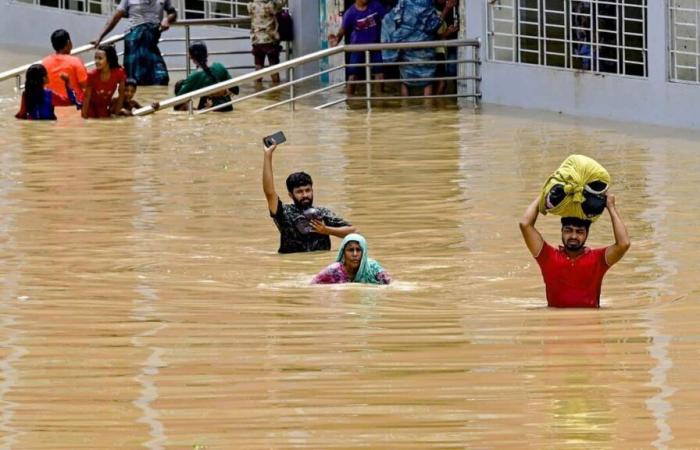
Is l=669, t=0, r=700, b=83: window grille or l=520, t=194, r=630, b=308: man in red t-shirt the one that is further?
l=669, t=0, r=700, b=83: window grille

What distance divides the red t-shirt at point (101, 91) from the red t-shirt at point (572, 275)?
13.1 m

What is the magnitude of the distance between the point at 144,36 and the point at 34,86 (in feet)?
12.8

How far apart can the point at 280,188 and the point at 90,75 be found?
5.86 meters

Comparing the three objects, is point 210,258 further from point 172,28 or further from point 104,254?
point 172,28

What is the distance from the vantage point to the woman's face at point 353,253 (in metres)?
12.2

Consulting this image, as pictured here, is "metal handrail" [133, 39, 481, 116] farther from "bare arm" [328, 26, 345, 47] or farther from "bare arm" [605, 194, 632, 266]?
"bare arm" [605, 194, 632, 266]

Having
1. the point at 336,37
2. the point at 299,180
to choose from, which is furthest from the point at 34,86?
the point at 299,180

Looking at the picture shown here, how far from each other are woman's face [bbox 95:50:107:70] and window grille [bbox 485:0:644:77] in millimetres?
4865

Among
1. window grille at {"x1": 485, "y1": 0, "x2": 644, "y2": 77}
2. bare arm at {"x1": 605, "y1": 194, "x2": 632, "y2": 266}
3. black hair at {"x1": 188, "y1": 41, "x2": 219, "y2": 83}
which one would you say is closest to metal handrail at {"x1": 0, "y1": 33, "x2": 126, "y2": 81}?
black hair at {"x1": 188, "y1": 41, "x2": 219, "y2": 83}

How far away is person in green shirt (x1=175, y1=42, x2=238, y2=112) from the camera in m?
24.4

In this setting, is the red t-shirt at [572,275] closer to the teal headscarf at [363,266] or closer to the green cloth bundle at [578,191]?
the green cloth bundle at [578,191]

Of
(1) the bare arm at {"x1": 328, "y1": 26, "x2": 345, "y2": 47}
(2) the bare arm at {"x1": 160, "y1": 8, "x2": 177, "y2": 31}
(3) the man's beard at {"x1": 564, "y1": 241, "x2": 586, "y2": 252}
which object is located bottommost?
(3) the man's beard at {"x1": 564, "y1": 241, "x2": 586, "y2": 252}

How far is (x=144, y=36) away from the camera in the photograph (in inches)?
1069

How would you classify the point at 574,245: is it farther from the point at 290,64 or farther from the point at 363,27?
the point at 363,27
